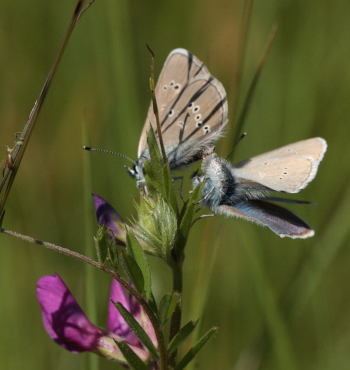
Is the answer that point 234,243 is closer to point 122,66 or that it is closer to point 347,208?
point 347,208

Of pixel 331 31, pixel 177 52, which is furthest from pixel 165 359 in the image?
pixel 331 31

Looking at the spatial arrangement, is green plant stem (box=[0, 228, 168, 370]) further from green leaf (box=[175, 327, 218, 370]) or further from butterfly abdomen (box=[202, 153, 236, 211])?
butterfly abdomen (box=[202, 153, 236, 211])

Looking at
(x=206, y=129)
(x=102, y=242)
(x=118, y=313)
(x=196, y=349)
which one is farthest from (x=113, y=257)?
(x=206, y=129)

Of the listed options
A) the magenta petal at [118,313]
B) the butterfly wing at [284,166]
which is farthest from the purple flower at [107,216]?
the butterfly wing at [284,166]

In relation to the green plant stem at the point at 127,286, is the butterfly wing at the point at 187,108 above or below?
above

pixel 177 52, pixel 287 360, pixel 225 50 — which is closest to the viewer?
pixel 287 360

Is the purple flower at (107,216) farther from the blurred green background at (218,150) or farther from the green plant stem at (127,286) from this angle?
the blurred green background at (218,150)

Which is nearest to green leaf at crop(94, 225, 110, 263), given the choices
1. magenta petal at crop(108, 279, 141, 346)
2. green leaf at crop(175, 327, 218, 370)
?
green leaf at crop(175, 327, 218, 370)
